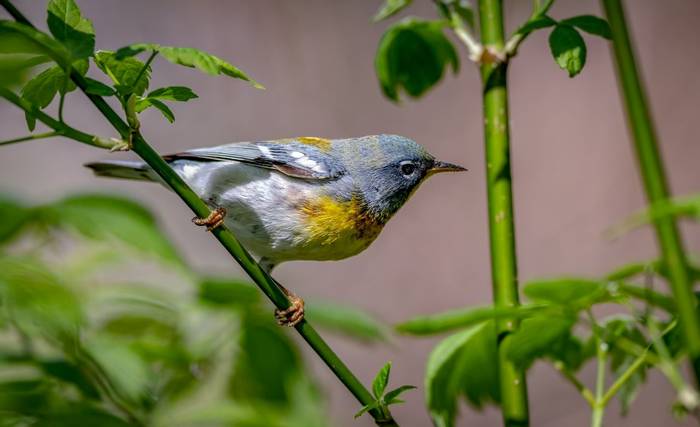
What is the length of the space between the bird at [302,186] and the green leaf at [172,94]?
39.6 inches

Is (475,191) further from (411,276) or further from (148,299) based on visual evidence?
(148,299)

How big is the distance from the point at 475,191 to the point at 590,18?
3.70 m

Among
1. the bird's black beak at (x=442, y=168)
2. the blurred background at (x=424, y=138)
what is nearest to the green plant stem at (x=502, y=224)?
the bird's black beak at (x=442, y=168)

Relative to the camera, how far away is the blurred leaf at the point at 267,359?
1.54 m

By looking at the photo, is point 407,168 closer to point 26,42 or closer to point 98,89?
point 98,89

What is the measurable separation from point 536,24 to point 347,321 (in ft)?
2.17

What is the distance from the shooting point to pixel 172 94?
1.14 metres

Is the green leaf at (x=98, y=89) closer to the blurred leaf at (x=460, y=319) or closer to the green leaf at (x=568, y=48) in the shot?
the blurred leaf at (x=460, y=319)

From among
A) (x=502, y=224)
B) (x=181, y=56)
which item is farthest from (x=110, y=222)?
(x=502, y=224)

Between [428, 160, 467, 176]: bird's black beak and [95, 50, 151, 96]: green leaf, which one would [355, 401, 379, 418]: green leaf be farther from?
[428, 160, 467, 176]: bird's black beak

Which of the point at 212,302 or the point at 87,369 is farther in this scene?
the point at 212,302

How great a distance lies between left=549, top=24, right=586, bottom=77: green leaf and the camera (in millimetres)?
1290

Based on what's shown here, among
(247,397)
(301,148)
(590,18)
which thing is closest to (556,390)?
(301,148)

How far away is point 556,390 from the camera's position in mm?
4305
